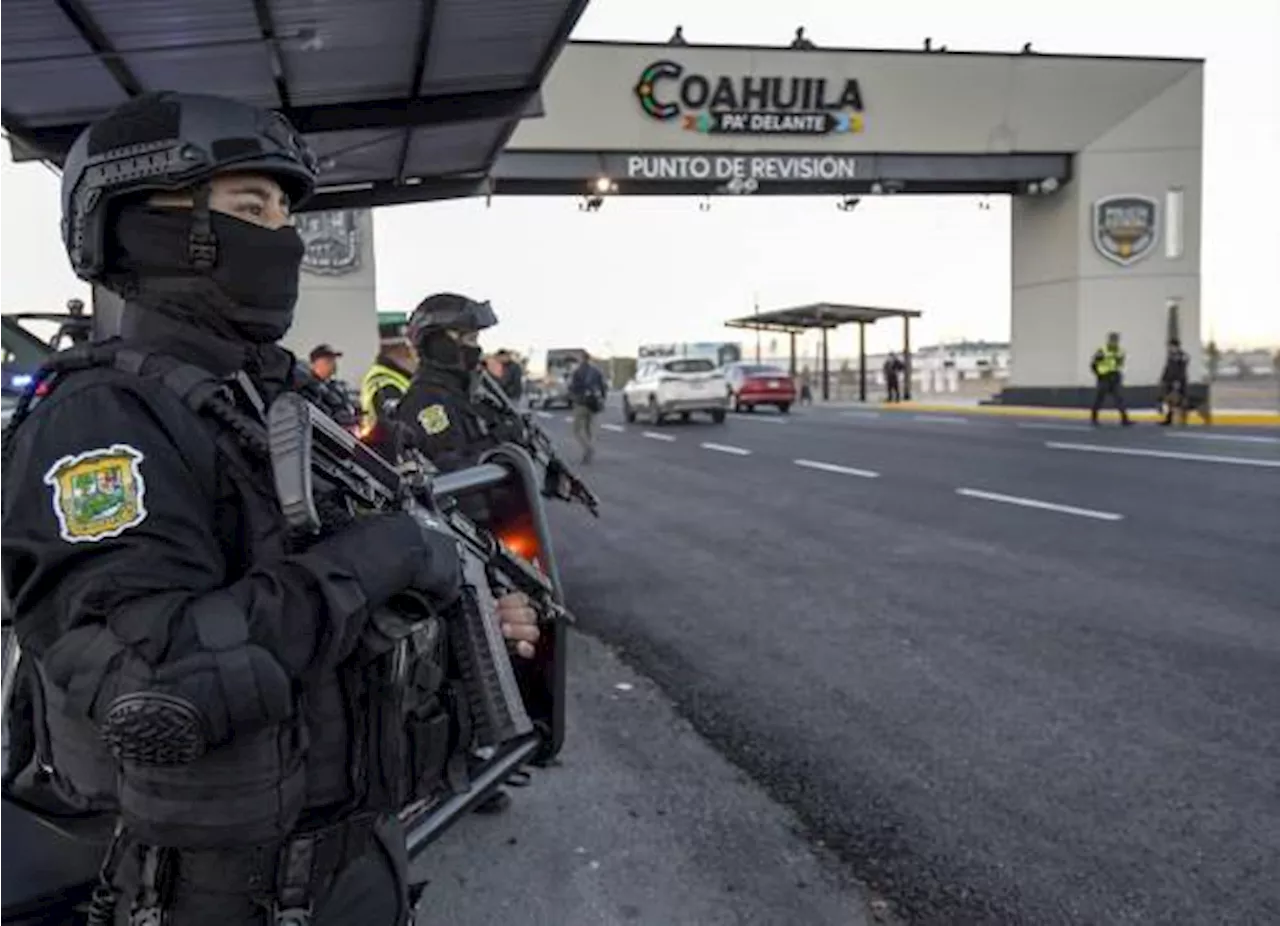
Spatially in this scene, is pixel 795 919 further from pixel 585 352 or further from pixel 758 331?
pixel 758 331

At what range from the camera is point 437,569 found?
5.05 feet

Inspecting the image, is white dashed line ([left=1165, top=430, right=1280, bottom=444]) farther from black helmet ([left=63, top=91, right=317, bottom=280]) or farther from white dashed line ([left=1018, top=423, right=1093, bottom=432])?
black helmet ([left=63, top=91, right=317, bottom=280])

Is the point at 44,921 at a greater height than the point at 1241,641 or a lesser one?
greater

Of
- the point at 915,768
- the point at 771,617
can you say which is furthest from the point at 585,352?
the point at 915,768

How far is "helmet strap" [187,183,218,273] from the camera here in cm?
157

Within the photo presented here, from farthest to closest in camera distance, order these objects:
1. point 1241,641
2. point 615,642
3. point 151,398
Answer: point 615,642 < point 1241,641 < point 151,398

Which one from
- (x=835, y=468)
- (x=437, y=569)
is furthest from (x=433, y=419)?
(x=835, y=468)

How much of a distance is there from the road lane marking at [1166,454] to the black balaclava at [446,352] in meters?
10.5

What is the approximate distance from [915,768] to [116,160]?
10.7 ft

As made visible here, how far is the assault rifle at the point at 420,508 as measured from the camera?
1430 millimetres

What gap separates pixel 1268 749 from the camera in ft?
12.7

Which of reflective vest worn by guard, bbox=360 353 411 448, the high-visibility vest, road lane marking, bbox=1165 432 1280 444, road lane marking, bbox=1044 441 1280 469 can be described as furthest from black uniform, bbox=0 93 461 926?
road lane marking, bbox=1165 432 1280 444

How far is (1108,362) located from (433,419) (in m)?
18.6

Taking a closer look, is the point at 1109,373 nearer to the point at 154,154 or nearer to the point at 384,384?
the point at 384,384
